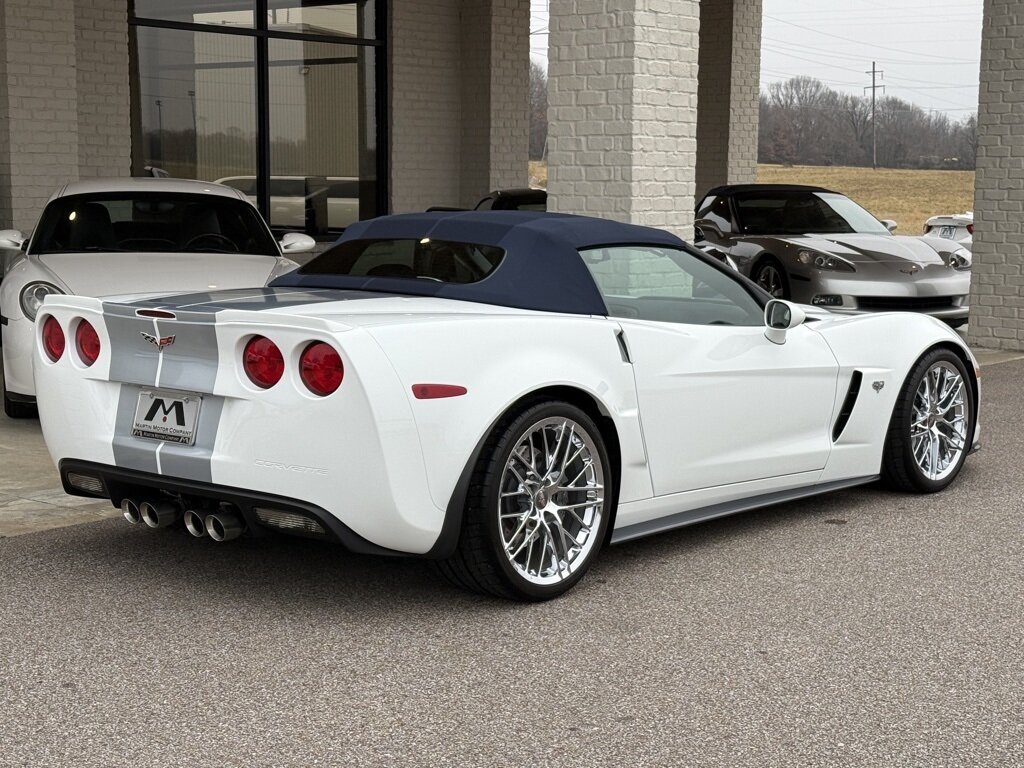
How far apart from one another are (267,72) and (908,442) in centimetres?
1134

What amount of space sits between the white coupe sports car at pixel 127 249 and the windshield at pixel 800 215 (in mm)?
5770

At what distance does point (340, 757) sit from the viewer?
3.39 m

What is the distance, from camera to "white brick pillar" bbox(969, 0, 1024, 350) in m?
12.5

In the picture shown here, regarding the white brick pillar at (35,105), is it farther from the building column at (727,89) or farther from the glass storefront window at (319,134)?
the building column at (727,89)

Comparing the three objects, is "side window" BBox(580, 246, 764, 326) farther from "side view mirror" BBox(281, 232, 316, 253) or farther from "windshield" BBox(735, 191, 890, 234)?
"windshield" BBox(735, 191, 890, 234)

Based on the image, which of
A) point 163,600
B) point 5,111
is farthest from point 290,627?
point 5,111

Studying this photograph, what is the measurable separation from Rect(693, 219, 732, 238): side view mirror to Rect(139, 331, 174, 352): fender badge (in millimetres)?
9498

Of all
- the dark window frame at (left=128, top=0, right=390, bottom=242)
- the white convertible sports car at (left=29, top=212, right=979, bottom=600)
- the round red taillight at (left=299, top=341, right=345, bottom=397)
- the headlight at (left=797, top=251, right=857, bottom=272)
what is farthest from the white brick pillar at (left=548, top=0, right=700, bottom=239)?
the dark window frame at (left=128, top=0, right=390, bottom=242)

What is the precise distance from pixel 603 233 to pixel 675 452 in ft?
2.87

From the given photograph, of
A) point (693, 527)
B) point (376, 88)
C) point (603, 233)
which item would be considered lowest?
Answer: point (693, 527)

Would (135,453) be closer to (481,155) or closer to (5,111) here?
(5,111)

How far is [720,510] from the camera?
5.39 metres

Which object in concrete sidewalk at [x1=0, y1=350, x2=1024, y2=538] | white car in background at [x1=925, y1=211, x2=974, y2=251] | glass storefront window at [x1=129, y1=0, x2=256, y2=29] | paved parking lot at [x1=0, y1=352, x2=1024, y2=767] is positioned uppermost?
glass storefront window at [x1=129, y1=0, x2=256, y2=29]

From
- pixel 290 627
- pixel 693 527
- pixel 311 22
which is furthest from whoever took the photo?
pixel 311 22
